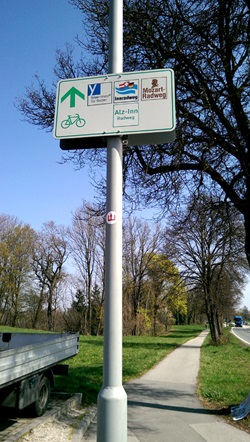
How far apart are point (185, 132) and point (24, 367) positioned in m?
5.49

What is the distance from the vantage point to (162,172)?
860 cm

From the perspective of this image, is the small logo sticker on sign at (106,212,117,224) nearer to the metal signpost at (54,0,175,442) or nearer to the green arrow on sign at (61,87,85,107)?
the metal signpost at (54,0,175,442)

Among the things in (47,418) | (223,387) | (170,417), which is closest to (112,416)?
(47,418)

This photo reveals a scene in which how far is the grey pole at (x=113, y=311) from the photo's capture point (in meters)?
2.64

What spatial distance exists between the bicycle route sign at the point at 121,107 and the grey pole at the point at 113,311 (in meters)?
0.16

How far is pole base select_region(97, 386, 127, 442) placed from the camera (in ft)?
8.57

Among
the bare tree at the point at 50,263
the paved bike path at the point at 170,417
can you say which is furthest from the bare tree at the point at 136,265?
the paved bike path at the point at 170,417

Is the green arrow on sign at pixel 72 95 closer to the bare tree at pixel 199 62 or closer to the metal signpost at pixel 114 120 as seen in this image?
the metal signpost at pixel 114 120

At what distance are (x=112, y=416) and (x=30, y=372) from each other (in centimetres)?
351

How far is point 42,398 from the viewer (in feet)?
21.1

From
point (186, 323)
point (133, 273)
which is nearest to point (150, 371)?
point (133, 273)

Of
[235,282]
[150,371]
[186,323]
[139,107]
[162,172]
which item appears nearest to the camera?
[139,107]

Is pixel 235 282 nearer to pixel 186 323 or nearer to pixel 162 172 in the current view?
pixel 162 172

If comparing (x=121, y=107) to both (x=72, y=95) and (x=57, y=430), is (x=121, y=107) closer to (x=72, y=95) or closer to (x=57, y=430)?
(x=72, y=95)
